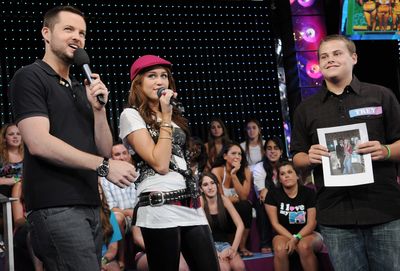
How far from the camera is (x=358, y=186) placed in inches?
92.9

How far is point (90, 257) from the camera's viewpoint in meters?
1.87

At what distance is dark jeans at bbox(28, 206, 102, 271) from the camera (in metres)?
1.83

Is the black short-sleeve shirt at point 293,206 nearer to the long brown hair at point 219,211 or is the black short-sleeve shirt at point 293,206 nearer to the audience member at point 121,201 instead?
the long brown hair at point 219,211

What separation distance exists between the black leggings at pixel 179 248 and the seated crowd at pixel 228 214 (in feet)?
6.00

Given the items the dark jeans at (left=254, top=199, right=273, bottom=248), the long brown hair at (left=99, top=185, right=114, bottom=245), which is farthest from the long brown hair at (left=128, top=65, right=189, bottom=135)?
the dark jeans at (left=254, top=199, right=273, bottom=248)

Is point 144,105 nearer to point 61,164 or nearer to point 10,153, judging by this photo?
point 61,164

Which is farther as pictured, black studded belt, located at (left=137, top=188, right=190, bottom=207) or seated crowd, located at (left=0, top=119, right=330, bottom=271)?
seated crowd, located at (left=0, top=119, right=330, bottom=271)

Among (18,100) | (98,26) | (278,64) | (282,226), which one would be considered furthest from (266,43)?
(18,100)

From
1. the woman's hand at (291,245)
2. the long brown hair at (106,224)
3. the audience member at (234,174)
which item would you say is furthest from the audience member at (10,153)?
the woman's hand at (291,245)

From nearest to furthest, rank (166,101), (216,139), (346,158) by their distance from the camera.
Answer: (346,158) → (166,101) → (216,139)

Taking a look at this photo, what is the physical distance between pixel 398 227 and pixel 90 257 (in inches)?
50.3

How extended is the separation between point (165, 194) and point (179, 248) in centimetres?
24

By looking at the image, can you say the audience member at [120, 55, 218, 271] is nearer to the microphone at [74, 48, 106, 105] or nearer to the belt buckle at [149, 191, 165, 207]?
the belt buckle at [149, 191, 165, 207]

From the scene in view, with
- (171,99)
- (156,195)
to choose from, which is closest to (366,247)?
(156,195)
